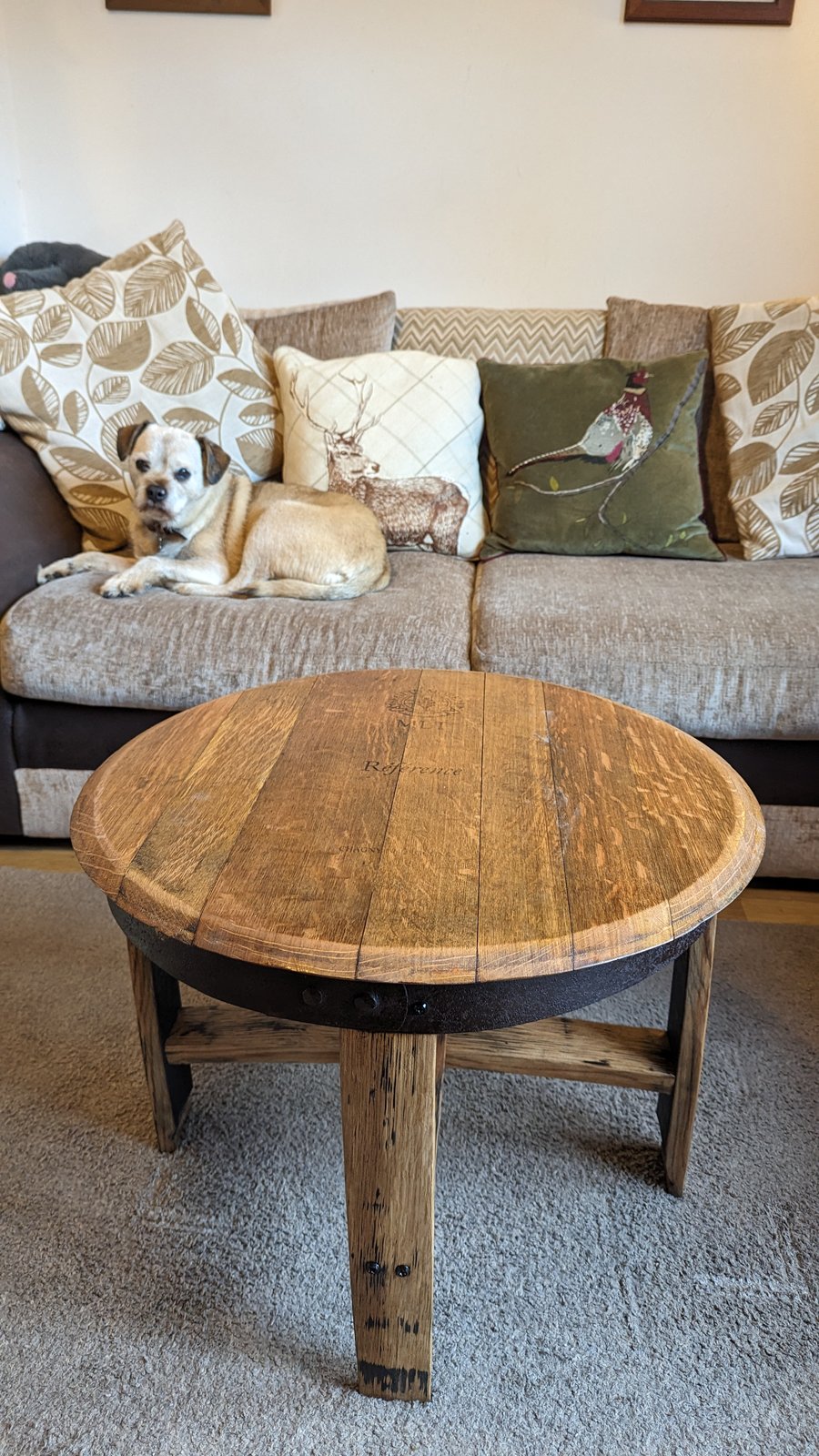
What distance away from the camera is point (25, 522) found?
1.99 m

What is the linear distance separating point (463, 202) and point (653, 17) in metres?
0.61

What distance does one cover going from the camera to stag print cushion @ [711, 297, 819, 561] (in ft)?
7.03

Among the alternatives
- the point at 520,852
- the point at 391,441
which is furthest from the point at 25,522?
the point at 520,852

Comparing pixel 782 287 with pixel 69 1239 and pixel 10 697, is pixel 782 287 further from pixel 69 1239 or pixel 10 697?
pixel 69 1239

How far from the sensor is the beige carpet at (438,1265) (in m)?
0.93

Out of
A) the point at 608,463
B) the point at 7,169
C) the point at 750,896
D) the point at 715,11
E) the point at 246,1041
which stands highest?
→ the point at 715,11

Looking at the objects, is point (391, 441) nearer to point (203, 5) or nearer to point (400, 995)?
point (203, 5)

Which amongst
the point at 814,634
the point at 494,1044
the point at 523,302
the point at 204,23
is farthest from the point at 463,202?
the point at 494,1044

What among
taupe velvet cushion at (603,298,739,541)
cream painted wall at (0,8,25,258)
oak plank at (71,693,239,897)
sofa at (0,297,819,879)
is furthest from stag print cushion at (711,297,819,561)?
cream painted wall at (0,8,25,258)

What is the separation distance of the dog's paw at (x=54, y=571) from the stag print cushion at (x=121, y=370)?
0.63 ft

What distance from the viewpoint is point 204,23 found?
2479 mm

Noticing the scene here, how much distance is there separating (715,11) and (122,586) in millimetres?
2034

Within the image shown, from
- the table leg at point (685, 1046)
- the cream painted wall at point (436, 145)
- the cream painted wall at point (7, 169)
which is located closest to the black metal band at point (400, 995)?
the table leg at point (685, 1046)

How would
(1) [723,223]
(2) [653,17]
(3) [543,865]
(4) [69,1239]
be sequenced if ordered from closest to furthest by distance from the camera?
(3) [543,865]
(4) [69,1239]
(2) [653,17]
(1) [723,223]
